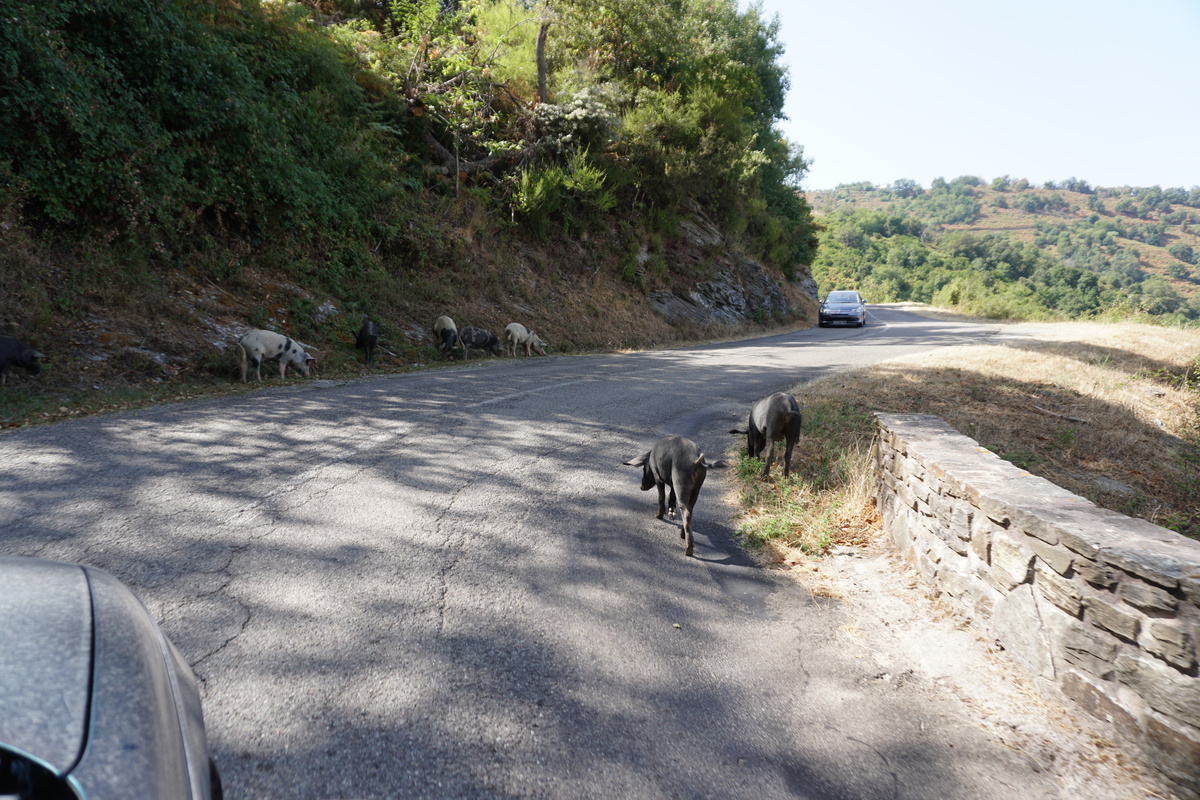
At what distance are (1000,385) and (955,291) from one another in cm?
4200

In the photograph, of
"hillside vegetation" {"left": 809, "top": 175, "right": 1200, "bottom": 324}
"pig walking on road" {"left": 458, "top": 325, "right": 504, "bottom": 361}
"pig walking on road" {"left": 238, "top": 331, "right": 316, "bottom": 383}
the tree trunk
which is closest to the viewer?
"pig walking on road" {"left": 238, "top": 331, "right": 316, "bottom": 383}

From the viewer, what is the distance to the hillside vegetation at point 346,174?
972 centimetres

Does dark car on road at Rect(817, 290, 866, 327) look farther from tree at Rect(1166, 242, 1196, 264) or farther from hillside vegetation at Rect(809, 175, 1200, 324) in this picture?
tree at Rect(1166, 242, 1196, 264)

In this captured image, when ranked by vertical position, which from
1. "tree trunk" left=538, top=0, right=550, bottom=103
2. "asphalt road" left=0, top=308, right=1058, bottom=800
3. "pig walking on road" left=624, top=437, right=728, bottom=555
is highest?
"tree trunk" left=538, top=0, right=550, bottom=103

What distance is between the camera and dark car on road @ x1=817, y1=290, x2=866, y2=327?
29156 millimetres

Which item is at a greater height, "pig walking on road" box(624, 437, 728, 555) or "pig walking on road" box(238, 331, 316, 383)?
"pig walking on road" box(238, 331, 316, 383)

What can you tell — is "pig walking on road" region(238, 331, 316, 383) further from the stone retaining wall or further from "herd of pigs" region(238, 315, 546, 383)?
the stone retaining wall

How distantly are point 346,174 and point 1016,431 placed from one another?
15184 mm

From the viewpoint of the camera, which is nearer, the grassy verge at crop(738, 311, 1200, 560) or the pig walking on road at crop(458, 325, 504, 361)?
the grassy verge at crop(738, 311, 1200, 560)

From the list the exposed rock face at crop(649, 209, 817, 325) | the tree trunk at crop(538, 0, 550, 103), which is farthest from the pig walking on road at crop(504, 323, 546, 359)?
the tree trunk at crop(538, 0, 550, 103)

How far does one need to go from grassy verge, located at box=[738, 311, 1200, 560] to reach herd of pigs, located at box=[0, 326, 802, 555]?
Result: 51 centimetres

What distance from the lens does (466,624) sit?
3479mm

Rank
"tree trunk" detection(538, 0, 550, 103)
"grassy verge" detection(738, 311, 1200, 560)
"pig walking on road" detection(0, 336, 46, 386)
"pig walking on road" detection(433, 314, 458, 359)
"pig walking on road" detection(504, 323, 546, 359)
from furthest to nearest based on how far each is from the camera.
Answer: "tree trunk" detection(538, 0, 550, 103), "pig walking on road" detection(504, 323, 546, 359), "pig walking on road" detection(433, 314, 458, 359), "pig walking on road" detection(0, 336, 46, 386), "grassy verge" detection(738, 311, 1200, 560)

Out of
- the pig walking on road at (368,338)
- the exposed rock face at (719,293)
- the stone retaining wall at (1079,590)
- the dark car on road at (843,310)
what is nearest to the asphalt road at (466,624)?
the stone retaining wall at (1079,590)
